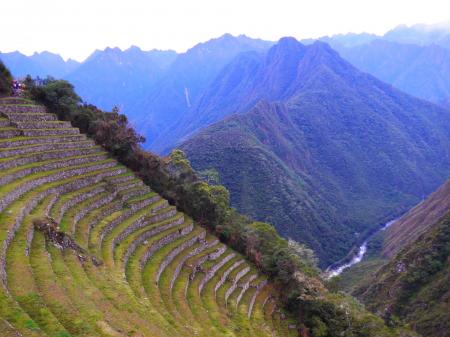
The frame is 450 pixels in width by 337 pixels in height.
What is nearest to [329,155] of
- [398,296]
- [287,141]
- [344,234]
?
[287,141]

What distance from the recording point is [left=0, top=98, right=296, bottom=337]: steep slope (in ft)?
47.9

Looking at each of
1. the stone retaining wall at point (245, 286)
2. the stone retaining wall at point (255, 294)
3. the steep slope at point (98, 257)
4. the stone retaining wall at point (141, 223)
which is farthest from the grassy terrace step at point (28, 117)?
the stone retaining wall at point (255, 294)

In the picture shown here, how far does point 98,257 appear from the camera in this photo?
20.9m

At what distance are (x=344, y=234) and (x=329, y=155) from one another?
76.3 meters

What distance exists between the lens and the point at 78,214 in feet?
80.0

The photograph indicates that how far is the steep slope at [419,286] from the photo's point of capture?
57.2 meters

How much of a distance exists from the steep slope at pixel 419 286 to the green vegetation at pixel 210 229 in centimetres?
2621

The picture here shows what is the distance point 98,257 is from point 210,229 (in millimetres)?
18526

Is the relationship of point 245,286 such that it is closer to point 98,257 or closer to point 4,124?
point 98,257

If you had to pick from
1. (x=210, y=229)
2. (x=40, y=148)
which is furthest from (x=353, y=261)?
(x=40, y=148)

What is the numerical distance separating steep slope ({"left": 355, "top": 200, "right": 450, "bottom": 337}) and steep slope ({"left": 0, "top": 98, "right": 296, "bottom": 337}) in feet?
119

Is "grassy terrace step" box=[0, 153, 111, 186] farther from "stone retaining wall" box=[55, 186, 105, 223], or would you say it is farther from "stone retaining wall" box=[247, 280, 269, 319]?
"stone retaining wall" box=[247, 280, 269, 319]

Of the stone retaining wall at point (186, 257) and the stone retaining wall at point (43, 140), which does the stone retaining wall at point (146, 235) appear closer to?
the stone retaining wall at point (186, 257)

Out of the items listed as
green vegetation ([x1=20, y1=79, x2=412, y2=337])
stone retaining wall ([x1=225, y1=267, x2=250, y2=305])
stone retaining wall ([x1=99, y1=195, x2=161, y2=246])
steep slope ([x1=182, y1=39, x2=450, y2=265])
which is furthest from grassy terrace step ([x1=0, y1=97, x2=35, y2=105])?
steep slope ([x1=182, y1=39, x2=450, y2=265])
